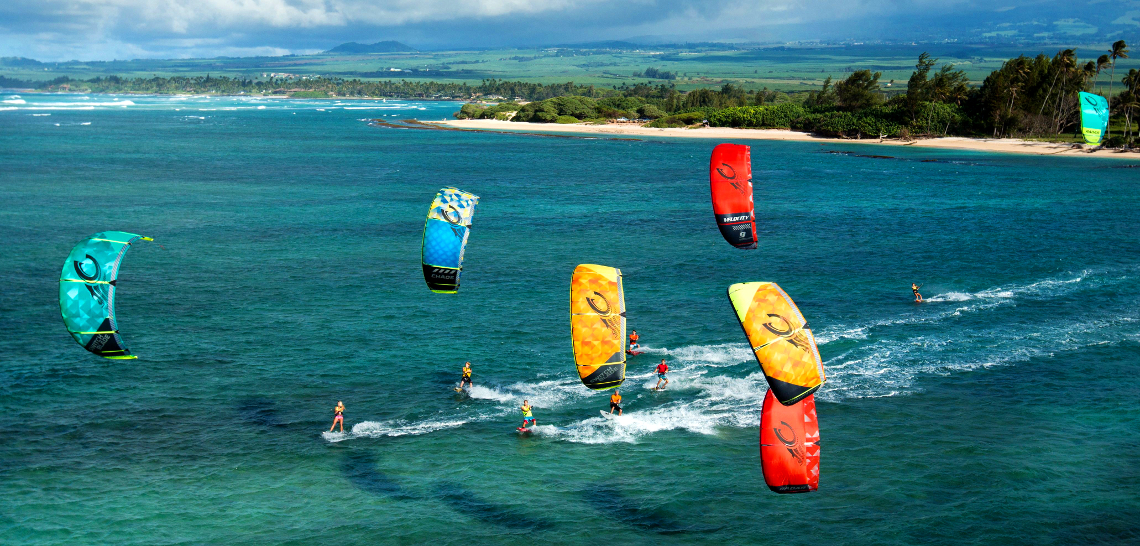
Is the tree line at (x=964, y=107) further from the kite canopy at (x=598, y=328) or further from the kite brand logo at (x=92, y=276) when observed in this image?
the kite brand logo at (x=92, y=276)

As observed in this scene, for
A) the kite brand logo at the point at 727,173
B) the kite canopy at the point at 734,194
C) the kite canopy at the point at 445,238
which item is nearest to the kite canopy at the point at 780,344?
the kite canopy at the point at 734,194

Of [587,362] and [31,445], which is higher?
[587,362]

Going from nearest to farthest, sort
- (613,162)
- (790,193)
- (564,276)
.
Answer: (564,276) → (790,193) → (613,162)

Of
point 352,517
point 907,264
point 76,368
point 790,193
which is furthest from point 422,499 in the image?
point 790,193

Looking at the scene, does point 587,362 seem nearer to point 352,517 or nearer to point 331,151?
point 352,517

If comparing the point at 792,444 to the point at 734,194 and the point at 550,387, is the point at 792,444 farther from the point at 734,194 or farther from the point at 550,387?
the point at 550,387

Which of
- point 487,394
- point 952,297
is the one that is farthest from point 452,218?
point 952,297
